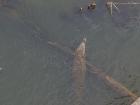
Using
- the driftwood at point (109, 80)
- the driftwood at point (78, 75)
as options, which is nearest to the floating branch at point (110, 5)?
the driftwood at point (78, 75)

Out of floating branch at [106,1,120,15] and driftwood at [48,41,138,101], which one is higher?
floating branch at [106,1,120,15]

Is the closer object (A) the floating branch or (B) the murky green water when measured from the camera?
(B) the murky green water

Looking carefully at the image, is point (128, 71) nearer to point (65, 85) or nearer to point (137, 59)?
point (137, 59)

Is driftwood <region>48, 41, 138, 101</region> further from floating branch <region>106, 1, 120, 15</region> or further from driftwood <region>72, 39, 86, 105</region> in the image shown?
floating branch <region>106, 1, 120, 15</region>

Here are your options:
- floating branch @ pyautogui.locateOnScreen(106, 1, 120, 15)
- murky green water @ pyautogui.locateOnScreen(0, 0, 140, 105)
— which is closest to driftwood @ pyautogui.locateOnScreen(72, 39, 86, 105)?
murky green water @ pyautogui.locateOnScreen(0, 0, 140, 105)

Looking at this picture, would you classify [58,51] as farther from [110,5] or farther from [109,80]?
[110,5]

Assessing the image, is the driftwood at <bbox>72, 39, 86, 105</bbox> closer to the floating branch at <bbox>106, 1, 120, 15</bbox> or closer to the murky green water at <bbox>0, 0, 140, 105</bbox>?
the murky green water at <bbox>0, 0, 140, 105</bbox>

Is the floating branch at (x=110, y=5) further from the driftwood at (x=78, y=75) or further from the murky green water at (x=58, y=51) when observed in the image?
the driftwood at (x=78, y=75)

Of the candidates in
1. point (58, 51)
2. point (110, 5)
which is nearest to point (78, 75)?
point (58, 51)
